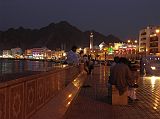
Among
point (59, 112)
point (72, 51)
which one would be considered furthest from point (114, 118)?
point (72, 51)

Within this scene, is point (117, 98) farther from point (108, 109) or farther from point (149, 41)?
point (149, 41)

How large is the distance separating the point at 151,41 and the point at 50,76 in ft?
376

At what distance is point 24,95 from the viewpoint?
6629mm

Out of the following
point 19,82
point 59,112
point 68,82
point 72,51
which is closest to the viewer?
point 19,82

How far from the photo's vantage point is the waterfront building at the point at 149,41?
116000 mm

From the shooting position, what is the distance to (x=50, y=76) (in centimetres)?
1034

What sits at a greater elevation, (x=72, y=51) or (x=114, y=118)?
(x=72, y=51)

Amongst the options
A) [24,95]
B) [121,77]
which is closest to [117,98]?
[121,77]

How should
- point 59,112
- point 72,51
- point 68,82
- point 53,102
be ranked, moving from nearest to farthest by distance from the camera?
point 59,112 < point 53,102 < point 68,82 < point 72,51

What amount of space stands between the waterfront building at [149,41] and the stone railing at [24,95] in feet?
342

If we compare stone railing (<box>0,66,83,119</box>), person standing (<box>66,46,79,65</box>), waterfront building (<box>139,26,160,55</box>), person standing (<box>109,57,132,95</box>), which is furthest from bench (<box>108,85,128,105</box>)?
waterfront building (<box>139,26,160,55</box>)

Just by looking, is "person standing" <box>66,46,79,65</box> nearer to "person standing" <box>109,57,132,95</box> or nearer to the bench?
"person standing" <box>109,57,132,95</box>

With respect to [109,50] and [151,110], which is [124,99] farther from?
[109,50]

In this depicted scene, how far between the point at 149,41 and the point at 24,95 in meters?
120
